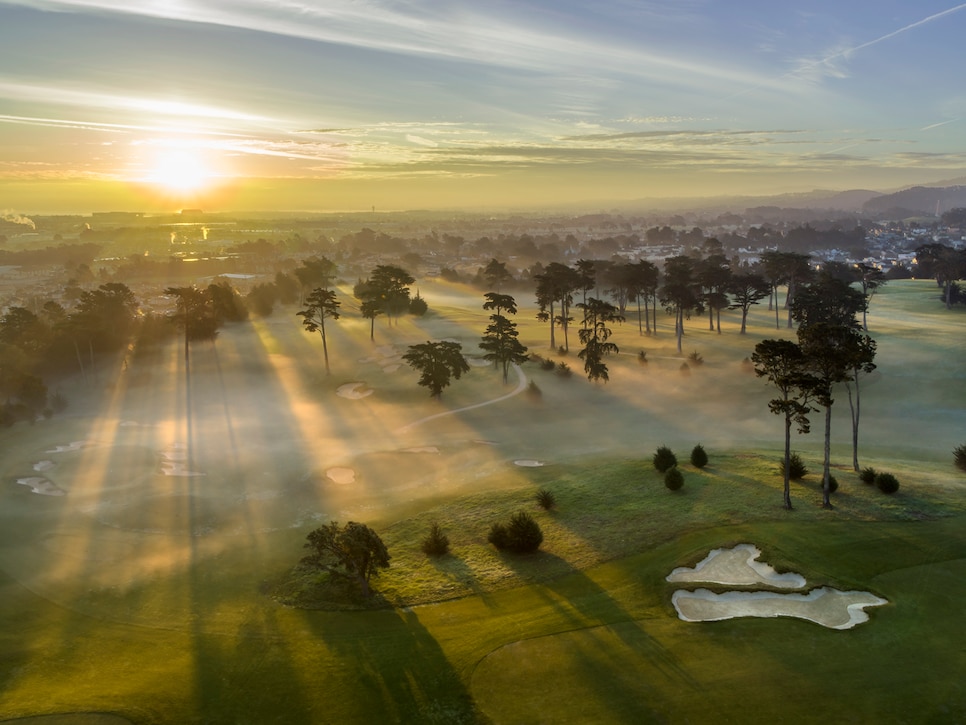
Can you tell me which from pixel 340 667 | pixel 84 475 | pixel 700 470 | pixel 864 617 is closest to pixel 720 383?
pixel 700 470

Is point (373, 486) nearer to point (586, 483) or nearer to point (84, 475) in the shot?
point (586, 483)

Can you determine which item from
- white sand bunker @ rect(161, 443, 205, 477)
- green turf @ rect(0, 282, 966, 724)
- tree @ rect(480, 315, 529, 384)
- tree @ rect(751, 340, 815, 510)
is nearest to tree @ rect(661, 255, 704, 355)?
tree @ rect(480, 315, 529, 384)

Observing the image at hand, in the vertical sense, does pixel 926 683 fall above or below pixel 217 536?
above

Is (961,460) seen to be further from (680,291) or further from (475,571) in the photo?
(680,291)

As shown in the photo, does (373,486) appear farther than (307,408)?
No

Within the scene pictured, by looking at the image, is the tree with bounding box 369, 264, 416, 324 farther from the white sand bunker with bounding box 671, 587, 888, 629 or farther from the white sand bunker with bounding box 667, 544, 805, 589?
the white sand bunker with bounding box 671, 587, 888, 629

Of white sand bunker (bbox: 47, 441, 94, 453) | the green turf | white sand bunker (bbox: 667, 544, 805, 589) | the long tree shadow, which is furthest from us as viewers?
white sand bunker (bbox: 47, 441, 94, 453)

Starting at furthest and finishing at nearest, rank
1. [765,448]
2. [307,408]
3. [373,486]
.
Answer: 1. [307,408]
2. [765,448]
3. [373,486]
